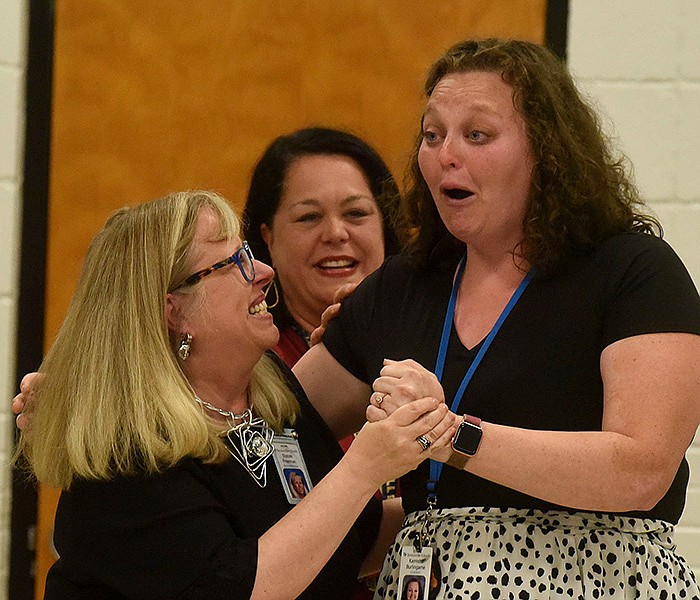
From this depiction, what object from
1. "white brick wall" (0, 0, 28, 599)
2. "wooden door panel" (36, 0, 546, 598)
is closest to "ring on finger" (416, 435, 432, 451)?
"wooden door panel" (36, 0, 546, 598)

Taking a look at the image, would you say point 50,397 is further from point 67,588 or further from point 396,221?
point 396,221

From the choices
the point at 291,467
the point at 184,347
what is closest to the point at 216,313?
the point at 184,347

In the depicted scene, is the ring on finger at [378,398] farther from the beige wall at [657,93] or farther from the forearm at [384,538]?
the beige wall at [657,93]

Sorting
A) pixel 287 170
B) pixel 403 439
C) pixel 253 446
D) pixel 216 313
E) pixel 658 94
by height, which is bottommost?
pixel 253 446

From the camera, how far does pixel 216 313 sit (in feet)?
6.34

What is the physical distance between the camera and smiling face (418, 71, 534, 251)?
1.77 m

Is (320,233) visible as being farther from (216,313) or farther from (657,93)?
(657,93)

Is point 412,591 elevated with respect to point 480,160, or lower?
lower

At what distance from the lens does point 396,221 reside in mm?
2186

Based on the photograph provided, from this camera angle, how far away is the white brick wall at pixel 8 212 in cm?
277

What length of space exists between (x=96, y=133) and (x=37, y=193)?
223 millimetres

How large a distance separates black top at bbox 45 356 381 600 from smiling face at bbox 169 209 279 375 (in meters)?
0.23

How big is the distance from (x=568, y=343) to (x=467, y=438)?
0.24 meters

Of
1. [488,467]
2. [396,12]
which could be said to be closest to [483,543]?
[488,467]
